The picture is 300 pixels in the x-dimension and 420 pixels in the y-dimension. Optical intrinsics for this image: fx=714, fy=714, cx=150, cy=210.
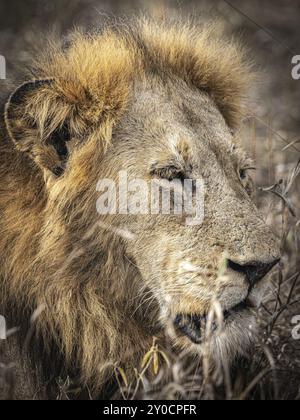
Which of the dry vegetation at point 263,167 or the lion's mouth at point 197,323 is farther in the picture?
the dry vegetation at point 263,167

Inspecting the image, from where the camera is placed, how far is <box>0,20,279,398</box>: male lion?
359cm

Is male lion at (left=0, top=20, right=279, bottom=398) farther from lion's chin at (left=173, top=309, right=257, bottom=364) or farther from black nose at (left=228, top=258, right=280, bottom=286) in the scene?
black nose at (left=228, top=258, right=280, bottom=286)

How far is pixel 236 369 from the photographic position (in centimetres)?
403

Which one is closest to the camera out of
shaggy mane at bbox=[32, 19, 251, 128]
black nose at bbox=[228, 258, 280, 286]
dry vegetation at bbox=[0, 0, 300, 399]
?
black nose at bbox=[228, 258, 280, 286]

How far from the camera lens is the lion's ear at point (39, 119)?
366 cm

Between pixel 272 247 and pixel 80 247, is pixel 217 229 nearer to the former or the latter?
pixel 272 247

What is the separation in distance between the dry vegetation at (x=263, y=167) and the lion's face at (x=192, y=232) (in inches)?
9.5

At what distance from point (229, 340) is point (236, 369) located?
529 millimetres

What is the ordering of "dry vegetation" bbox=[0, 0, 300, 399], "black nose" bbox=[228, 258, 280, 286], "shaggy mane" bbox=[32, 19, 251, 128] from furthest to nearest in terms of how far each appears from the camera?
1. "shaggy mane" bbox=[32, 19, 251, 128]
2. "dry vegetation" bbox=[0, 0, 300, 399]
3. "black nose" bbox=[228, 258, 280, 286]

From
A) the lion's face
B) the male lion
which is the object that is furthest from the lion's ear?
the lion's face

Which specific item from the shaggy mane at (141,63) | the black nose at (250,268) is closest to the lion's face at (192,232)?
the black nose at (250,268)

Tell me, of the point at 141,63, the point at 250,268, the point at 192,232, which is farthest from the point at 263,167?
the point at 250,268

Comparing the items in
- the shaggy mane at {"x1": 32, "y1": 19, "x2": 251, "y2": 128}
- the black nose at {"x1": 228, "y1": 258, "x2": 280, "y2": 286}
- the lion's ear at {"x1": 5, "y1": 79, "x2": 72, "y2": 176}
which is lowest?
the black nose at {"x1": 228, "y1": 258, "x2": 280, "y2": 286}

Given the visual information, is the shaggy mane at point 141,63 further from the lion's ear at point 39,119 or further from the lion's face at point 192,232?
the lion's face at point 192,232
